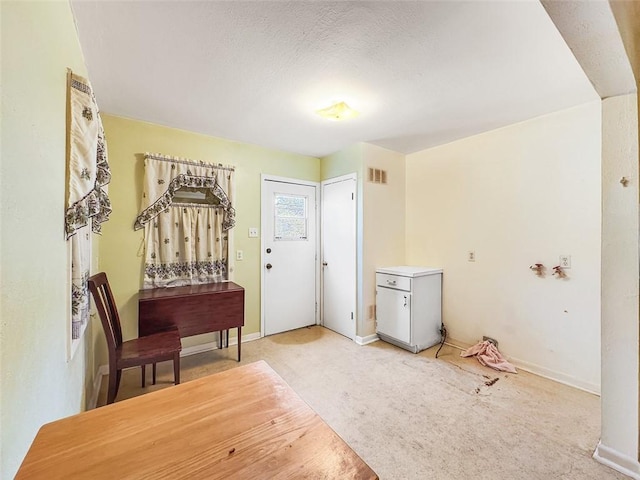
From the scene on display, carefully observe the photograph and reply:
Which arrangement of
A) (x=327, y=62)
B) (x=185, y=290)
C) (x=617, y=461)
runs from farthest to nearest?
(x=185, y=290) → (x=327, y=62) → (x=617, y=461)

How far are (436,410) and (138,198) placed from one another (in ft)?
10.3

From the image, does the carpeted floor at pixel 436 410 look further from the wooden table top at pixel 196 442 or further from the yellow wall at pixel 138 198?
the wooden table top at pixel 196 442

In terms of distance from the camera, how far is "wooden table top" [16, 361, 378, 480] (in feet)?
1.83

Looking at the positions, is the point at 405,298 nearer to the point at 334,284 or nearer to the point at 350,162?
the point at 334,284

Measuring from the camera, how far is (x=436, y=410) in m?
1.99

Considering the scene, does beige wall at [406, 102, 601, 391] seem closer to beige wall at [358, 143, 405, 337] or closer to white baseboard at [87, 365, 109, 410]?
beige wall at [358, 143, 405, 337]

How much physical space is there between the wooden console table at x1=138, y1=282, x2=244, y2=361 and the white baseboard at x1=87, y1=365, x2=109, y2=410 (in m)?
0.47

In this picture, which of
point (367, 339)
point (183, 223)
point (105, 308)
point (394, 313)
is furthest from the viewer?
point (367, 339)

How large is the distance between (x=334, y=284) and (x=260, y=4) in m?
2.93

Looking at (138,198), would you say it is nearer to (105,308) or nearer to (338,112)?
(105,308)

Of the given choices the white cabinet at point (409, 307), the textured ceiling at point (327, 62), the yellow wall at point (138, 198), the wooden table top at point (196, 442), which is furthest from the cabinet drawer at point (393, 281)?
the wooden table top at point (196, 442)

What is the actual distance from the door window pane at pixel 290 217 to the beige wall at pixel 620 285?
2845mm

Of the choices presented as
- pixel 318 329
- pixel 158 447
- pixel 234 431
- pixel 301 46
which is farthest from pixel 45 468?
pixel 318 329

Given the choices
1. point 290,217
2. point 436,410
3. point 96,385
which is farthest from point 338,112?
point 96,385
